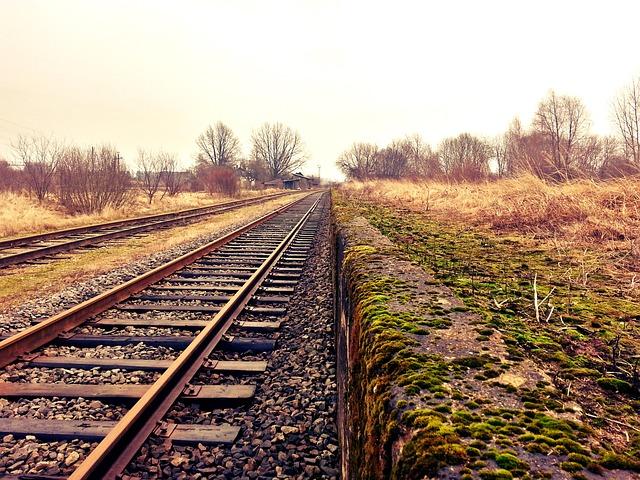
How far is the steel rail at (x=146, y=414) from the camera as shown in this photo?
7.03 feet

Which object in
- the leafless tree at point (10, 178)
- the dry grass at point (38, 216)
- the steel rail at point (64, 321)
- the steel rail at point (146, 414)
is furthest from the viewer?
the leafless tree at point (10, 178)

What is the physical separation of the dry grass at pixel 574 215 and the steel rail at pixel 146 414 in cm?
330

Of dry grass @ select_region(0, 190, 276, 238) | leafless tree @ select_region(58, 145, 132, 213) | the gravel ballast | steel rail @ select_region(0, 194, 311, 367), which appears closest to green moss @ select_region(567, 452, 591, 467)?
the gravel ballast

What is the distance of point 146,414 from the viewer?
2.67 meters

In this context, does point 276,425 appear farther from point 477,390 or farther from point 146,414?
point 477,390

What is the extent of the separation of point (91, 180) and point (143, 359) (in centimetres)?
1843

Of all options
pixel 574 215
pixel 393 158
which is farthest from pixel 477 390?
pixel 393 158

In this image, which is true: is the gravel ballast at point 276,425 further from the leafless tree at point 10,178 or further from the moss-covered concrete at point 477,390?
the leafless tree at point 10,178

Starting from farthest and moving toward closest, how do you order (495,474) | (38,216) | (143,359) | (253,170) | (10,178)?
1. (253,170)
2. (10,178)
3. (38,216)
4. (143,359)
5. (495,474)

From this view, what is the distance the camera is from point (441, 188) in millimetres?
13359

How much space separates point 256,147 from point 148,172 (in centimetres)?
7659

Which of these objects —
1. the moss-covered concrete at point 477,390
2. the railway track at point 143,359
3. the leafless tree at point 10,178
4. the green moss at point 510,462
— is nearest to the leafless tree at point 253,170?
the leafless tree at point 10,178

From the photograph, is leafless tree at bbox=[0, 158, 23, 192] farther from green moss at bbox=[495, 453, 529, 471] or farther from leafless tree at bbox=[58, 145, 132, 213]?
green moss at bbox=[495, 453, 529, 471]

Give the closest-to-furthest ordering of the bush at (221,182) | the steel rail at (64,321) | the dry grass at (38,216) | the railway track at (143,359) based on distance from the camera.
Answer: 1. the railway track at (143,359)
2. the steel rail at (64,321)
3. the dry grass at (38,216)
4. the bush at (221,182)
